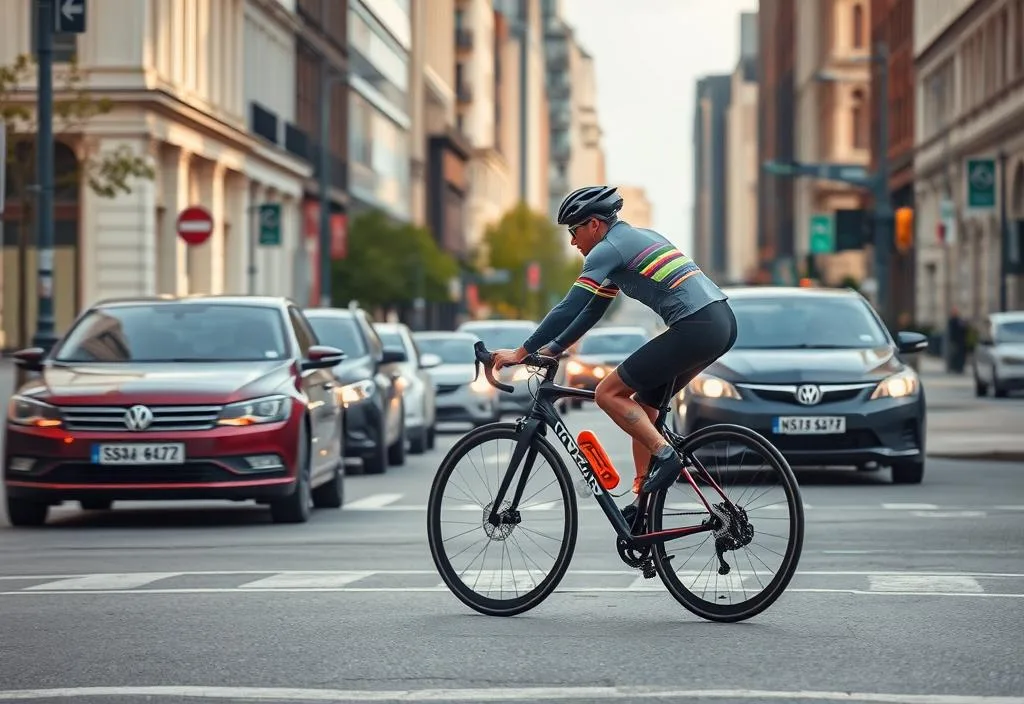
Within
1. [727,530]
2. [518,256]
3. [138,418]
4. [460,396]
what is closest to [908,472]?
[138,418]

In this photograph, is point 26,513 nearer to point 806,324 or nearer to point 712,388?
point 712,388

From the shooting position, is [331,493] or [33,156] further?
[33,156]

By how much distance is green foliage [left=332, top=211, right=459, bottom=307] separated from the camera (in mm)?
71250

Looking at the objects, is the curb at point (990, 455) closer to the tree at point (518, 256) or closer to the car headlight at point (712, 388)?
the car headlight at point (712, 388)

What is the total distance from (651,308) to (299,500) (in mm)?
6175

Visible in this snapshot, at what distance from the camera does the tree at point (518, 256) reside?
481 feet

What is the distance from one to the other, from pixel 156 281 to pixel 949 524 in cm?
3649

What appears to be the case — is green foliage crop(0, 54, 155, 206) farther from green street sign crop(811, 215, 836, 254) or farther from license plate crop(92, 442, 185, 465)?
green street sign crop(811, 215, 836, 254)

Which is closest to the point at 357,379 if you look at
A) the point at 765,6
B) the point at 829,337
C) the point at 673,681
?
the point at 829,337

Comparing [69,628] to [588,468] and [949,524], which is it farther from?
[949,524]

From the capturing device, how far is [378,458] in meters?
21.0

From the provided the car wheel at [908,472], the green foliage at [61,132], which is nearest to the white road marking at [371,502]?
the car wheel at [908,472]

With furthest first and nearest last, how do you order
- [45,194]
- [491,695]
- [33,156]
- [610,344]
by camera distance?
[610,344], [33,156], [45,194], [491,695]

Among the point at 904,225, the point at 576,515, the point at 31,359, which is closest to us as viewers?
the point at 576,515
